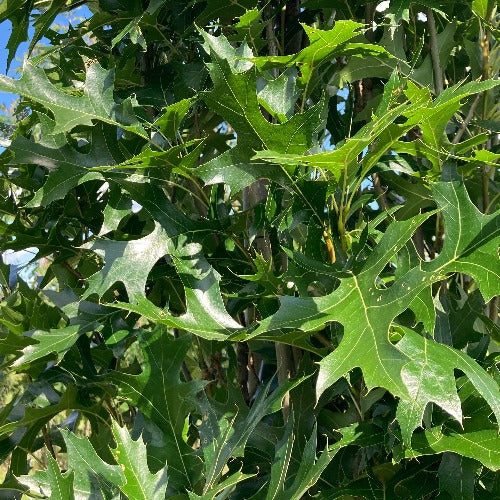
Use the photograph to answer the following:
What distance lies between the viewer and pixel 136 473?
3.07ft

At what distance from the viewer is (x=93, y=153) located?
4.06 feet

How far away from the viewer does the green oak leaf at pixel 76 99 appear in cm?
111

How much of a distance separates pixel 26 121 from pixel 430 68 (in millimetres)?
776

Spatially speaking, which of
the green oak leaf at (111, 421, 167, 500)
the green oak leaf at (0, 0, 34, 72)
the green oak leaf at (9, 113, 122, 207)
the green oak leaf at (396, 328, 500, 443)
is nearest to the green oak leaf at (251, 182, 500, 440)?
the green oak leaf at (396, 328, 500, 443)

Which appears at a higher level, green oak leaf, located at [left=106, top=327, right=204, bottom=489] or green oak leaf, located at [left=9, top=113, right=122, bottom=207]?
green oak leaf, located at [left=9, top=113, right=122, bottom=207]

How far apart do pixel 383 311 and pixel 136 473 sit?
0.37m

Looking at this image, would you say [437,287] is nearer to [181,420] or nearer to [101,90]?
[181,420]

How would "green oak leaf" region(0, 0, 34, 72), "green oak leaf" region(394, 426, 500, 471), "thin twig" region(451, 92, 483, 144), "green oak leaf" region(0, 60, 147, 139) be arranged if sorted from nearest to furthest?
"green oak leaf" region(394, 426, 500, 471) → "green oak leaf" region(0, 60, 147, 139) → "thin twig" region(451, 92, 483, 144) → "green oak leaf" region(0, 0, 34, 72)

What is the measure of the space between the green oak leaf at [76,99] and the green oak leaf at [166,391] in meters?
0.34

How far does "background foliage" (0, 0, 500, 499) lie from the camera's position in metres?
0.95

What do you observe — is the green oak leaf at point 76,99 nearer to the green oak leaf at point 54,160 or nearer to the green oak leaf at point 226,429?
the green oak leaf at point 54,160

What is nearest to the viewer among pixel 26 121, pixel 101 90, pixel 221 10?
pixel 101 90

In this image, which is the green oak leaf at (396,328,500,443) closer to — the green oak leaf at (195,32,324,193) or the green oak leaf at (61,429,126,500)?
the green oak leaf at (195,32,324,193)

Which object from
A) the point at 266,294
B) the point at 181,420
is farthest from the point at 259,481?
the point at 266,294
